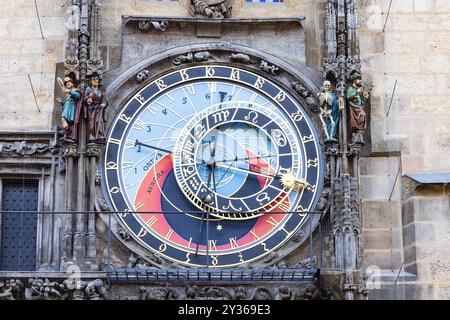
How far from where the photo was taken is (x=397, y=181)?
2139cm

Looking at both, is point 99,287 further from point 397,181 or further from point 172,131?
point 397,181

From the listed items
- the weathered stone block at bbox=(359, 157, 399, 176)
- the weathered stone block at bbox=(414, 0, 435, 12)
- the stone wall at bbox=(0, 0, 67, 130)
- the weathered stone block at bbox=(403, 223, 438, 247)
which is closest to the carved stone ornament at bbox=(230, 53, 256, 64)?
the weathered stone block at bbox=(359, 157, 399, 176)

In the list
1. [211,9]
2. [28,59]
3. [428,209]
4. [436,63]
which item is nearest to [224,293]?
[428,209]

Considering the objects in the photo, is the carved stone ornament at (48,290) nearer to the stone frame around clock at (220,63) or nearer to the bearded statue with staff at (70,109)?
the bearded statue with staff at (70,109)

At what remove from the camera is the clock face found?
826 inches

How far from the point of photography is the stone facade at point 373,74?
21125mm

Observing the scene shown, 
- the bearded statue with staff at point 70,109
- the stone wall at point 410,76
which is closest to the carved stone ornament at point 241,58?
the stone wall at point 410,76

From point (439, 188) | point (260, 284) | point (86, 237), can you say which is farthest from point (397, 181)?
point (86, 237)

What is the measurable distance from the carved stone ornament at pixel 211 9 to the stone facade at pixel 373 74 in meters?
0.15

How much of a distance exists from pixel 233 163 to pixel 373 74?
6.91 ft

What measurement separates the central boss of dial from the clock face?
0.01 meters

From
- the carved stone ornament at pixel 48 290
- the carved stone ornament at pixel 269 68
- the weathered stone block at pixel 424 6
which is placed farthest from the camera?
the weathered stone block at pixel 424 6

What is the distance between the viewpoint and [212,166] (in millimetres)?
21219

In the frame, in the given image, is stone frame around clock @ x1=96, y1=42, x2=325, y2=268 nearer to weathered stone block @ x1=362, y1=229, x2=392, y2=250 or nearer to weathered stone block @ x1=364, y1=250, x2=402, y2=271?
weathered stone block @ x1=362, y1=229, x2=392, y2=250
